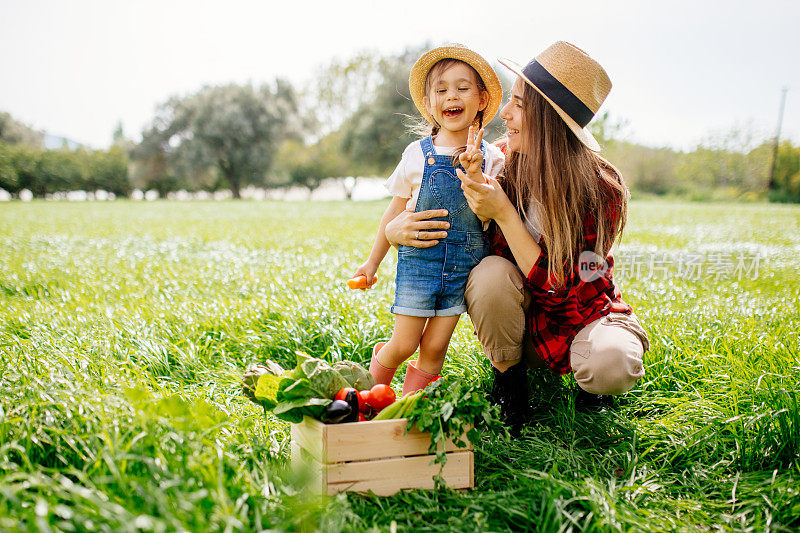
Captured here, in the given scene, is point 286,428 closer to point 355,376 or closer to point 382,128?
point 355,376

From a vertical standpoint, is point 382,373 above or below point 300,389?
below

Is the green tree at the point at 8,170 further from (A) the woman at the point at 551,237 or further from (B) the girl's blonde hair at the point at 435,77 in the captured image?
(A) the woman at the point at 551,237

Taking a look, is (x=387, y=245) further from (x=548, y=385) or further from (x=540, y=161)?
(x=548, y=385)

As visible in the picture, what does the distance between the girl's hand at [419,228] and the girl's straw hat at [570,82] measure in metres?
0.68

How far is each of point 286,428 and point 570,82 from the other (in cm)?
194

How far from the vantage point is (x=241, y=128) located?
4203 cm

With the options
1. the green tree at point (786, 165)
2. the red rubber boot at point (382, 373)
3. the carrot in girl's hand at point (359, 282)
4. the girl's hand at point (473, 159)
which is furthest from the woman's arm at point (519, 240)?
the green tree at point (786, 165)

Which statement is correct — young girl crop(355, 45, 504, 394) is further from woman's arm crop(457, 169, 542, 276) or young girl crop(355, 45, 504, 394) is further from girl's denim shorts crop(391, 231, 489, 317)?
woman's arm crop(457, 169, 542, 276)

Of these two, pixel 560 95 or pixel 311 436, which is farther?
pixel 560 95

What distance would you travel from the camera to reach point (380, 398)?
7.41ft

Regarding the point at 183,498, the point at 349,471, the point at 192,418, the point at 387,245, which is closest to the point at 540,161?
the point at 387,245

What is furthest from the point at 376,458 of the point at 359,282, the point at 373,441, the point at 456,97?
the point at 456,97

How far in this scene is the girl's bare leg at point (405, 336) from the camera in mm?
2666

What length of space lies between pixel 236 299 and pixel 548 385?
2.52 metres
